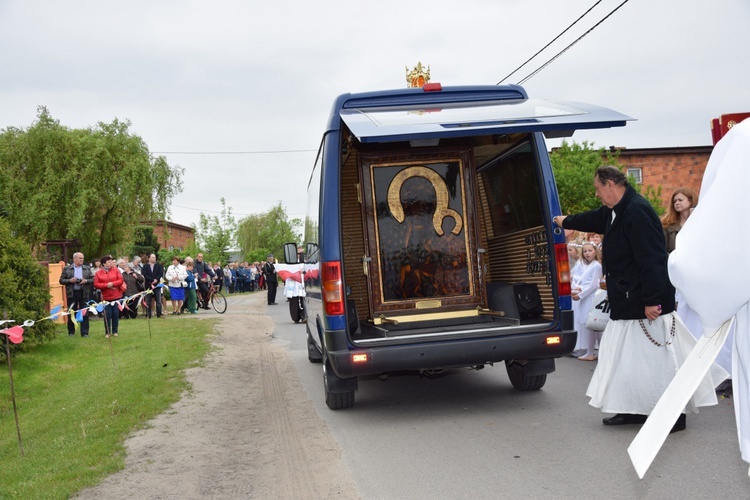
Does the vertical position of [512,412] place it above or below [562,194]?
below

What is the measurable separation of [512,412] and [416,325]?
1.31 metres

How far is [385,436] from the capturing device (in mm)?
6133

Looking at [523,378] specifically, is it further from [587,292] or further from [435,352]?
[587,292]

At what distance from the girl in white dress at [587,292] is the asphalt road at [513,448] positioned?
6.05 feet

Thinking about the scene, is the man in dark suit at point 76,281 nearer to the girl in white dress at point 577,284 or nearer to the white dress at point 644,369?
the girl in white dress at point 577,284

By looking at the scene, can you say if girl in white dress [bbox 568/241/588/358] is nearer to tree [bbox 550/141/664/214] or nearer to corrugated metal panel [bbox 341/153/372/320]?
corrugated metal panel [bbox 341/153/372/320]

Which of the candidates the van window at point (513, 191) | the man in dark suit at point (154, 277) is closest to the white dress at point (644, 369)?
the van window at point (513, 191)

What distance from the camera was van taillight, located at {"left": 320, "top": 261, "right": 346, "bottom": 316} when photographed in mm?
6328

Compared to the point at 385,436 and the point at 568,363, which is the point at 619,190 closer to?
the point at 385,436

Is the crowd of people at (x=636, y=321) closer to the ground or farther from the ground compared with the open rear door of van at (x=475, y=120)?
closer to the ground

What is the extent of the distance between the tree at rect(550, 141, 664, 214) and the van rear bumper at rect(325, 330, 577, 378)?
31.4 meters

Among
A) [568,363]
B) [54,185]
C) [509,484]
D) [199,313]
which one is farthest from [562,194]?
[509,484]

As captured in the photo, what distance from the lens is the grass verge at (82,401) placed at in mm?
5484

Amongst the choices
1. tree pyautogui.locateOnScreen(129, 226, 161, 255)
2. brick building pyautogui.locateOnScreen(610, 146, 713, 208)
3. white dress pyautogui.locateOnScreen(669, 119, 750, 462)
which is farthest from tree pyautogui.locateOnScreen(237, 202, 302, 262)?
white dress pyautogui.locateOnScreen(669, 119, 750, 462)
